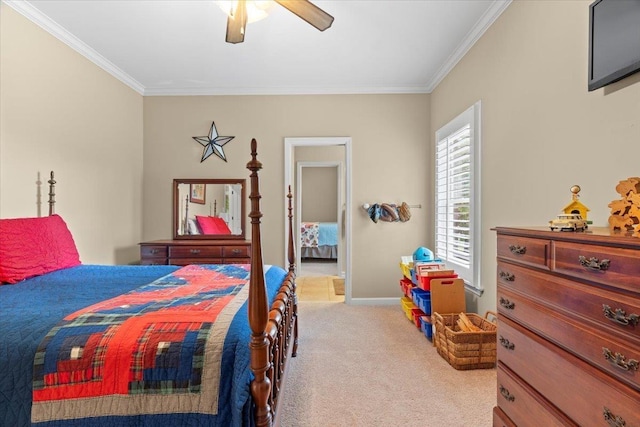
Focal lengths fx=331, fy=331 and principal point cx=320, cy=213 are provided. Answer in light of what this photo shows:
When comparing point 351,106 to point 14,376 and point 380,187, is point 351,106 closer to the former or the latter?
point 380,187

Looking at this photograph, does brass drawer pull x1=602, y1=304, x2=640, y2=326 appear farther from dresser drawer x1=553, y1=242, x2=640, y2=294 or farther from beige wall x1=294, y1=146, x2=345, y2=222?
beige wall x1=294, y1=146, x2=345, y2=222

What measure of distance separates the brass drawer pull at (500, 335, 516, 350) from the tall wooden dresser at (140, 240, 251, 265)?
2.64m

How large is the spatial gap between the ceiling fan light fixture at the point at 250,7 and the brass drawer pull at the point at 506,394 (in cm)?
241

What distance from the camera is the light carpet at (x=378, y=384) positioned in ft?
6.19

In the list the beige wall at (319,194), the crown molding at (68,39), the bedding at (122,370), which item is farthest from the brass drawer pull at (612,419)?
the beige wall at (319,194)

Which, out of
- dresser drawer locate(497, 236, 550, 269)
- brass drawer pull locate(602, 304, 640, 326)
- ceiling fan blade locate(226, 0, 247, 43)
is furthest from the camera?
ceiling fan blade locate(226, 0, 247, 43)

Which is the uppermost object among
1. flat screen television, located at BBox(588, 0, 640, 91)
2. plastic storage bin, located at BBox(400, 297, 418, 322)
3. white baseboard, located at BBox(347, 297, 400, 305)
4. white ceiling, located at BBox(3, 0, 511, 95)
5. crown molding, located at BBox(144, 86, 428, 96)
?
white ceiling, located at BBox(3, 0, 511, 95)

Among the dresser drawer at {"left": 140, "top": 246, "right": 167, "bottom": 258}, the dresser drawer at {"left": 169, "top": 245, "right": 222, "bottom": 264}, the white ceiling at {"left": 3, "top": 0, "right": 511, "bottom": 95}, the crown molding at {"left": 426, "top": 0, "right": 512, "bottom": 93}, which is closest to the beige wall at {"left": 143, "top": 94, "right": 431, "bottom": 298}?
the white ceiling at {"left": 3, "top": 0, "right": 511, "bottom": 95}

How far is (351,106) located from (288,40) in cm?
133

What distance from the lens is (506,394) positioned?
1.51 meters

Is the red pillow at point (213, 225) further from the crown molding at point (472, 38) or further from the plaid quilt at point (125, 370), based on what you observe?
the crown molding at point (472, 38)

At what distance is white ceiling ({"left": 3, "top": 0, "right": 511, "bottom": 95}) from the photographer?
2.50 meters

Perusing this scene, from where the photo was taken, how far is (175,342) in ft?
3.87

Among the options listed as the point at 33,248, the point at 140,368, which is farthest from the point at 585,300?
the point at 33,248
